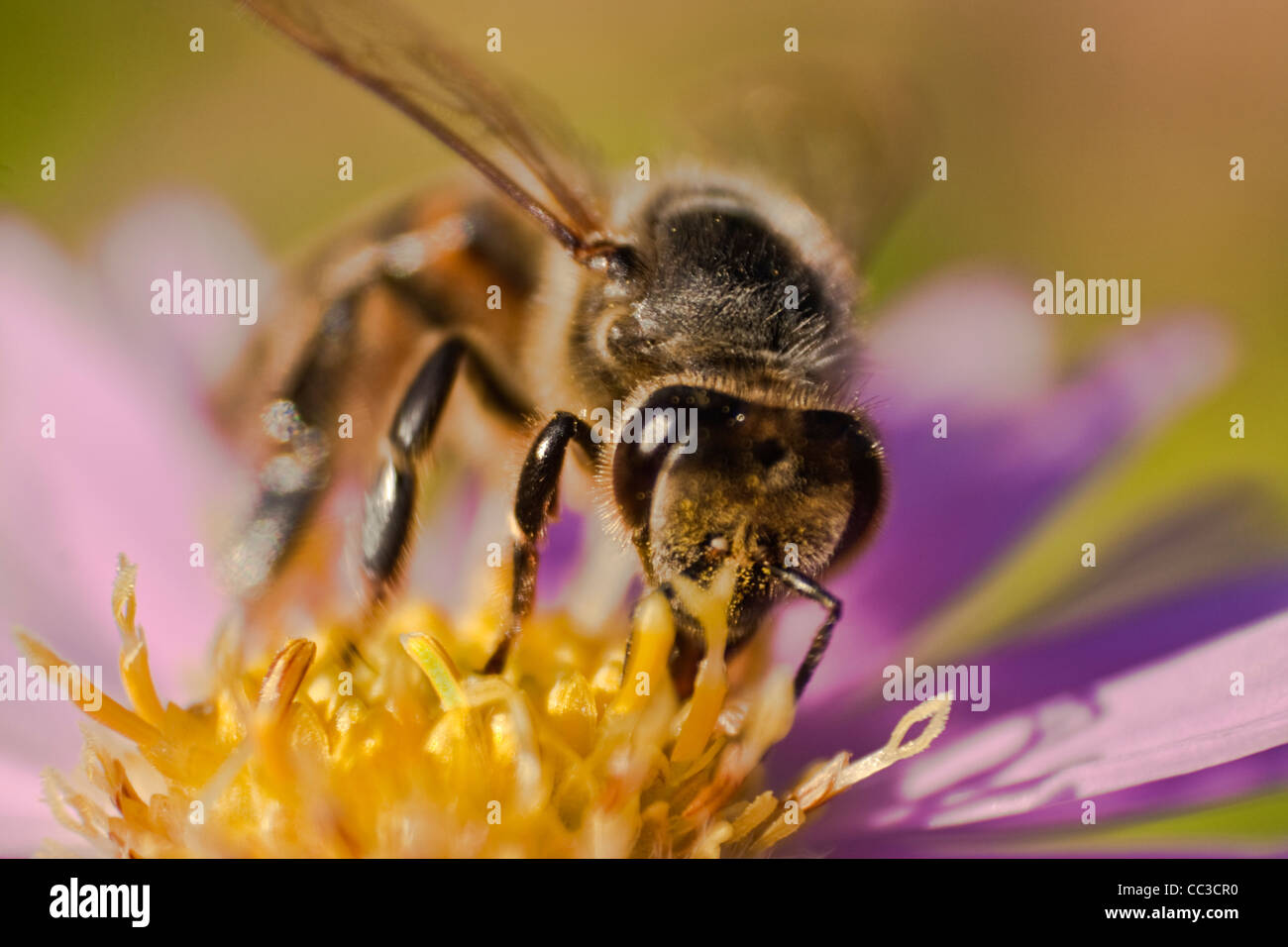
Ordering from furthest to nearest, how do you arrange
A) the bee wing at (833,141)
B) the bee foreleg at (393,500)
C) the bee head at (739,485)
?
1. the bee wing at (833,141)
2. the bee foreleg at (393,500)
3. the bee head at (739,485)

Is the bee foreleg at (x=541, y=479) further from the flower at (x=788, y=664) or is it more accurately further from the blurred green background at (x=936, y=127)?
the blurred green background at (x=936, y=127)

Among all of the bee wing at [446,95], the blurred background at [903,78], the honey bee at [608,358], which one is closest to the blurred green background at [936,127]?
the blurred background at [903,78]

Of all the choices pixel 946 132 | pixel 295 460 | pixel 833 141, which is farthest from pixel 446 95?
pixel 946 132

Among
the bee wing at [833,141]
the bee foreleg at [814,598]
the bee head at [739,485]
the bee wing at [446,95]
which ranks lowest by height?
the bee foreleg at [814,598]

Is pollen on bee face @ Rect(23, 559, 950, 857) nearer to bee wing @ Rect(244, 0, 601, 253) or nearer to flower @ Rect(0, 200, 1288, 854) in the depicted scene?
flower @ Rect(0, 200, 1288, 854)

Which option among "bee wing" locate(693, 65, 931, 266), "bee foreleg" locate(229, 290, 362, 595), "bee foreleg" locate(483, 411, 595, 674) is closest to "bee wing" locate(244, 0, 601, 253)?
"bee foreleg" locate(483, 411, 595, 674)
